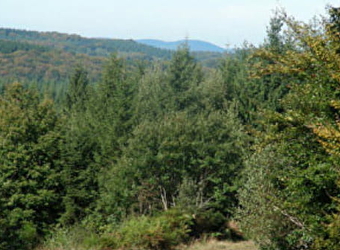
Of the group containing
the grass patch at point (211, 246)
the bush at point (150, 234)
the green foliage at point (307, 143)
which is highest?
the green foliage at point (307, 143)

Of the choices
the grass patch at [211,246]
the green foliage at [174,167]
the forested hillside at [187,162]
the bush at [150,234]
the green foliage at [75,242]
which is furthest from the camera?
the green foliage at [174,167]

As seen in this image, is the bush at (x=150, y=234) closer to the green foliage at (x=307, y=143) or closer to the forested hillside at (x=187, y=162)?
the forested hillside at (x=187, y=162)

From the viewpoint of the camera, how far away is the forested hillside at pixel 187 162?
9.98 metres

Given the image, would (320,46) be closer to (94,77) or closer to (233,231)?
(233,231)

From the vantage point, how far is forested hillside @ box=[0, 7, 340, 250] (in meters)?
9.98

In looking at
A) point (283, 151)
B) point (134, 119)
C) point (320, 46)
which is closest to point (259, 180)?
point (283, 151)

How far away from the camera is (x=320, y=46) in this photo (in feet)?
31.6

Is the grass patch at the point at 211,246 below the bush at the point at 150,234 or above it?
below

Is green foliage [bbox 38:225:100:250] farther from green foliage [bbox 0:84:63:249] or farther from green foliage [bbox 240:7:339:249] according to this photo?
green foliage [bbox 240:7:339:249]

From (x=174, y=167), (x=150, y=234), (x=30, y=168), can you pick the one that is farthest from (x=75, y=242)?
(x=30, y=168)

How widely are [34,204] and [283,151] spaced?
662 inches

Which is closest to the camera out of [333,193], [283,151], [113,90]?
[333,193]

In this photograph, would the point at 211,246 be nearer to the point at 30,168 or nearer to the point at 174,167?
the point at 174,167

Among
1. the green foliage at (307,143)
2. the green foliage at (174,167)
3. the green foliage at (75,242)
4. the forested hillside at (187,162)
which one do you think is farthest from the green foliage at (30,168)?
the green foliage at (307,143)
